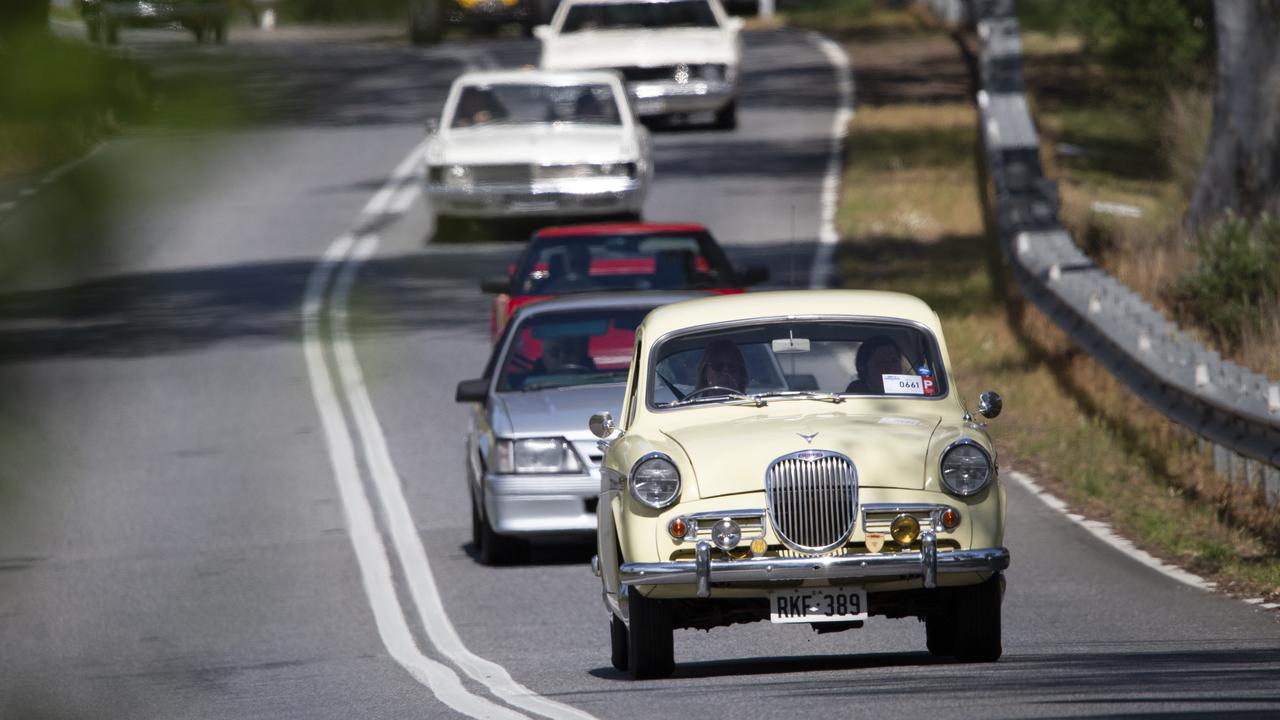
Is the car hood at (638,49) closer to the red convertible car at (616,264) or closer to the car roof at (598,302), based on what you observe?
the red convertible car at (616,264)

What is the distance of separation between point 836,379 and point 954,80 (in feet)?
93.8

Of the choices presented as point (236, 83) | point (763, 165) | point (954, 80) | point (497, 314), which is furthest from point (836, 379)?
point (954, 80)

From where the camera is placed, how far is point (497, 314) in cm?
1709

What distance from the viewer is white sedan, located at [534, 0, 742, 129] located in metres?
30.1

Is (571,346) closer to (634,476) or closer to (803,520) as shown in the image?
(634,476)

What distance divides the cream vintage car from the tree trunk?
40.0 feet

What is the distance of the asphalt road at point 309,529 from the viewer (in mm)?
2535

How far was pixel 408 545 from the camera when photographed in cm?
1338

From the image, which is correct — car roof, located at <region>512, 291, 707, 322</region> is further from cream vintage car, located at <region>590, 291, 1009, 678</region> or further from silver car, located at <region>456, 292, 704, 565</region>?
cream vintage car, located at <region>590, 291, 1009, 678</region>

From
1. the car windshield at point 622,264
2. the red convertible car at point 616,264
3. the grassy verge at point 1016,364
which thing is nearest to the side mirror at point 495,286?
the red convertible car at point 616,264

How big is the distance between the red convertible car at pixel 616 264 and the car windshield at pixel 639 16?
14.8m

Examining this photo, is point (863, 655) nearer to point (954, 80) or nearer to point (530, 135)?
point (530, 135)

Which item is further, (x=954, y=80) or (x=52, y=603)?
(x=954, y=80)

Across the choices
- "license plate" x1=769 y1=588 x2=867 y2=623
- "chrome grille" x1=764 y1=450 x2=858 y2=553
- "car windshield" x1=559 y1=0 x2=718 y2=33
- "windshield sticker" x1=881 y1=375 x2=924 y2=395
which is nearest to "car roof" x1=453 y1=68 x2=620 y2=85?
Answer: "car windshield" x1=559 y1=0 x2=718 y2=33
